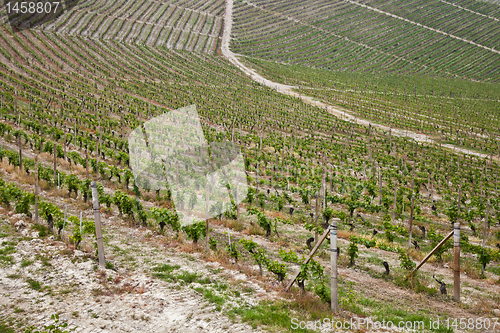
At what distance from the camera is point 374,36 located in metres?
106

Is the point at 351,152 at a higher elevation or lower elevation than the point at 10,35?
lower

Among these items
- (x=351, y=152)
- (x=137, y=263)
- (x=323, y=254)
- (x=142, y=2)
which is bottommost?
(x=351, y=152)

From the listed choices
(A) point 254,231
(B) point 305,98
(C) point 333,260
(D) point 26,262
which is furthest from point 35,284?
(B) point 305,98

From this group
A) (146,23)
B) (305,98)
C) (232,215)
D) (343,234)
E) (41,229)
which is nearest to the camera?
(41,229)

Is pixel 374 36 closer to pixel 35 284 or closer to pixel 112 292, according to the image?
pixel 112 292

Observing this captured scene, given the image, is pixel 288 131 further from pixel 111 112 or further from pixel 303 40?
pixel 303 40

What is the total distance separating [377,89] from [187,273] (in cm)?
6350

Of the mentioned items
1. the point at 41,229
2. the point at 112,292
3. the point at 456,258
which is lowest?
the point at 112,292

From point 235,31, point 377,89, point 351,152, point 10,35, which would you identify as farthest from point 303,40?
point 351,152

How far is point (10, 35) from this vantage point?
58.1 m

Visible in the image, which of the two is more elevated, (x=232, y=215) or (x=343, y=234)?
(x=232, y=215)

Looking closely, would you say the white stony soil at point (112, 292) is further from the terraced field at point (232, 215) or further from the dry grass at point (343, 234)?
the dry grass at point (343, 234)

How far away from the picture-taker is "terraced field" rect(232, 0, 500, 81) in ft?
294

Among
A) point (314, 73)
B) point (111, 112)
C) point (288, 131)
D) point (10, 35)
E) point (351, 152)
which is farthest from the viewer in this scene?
point (314, 73)
